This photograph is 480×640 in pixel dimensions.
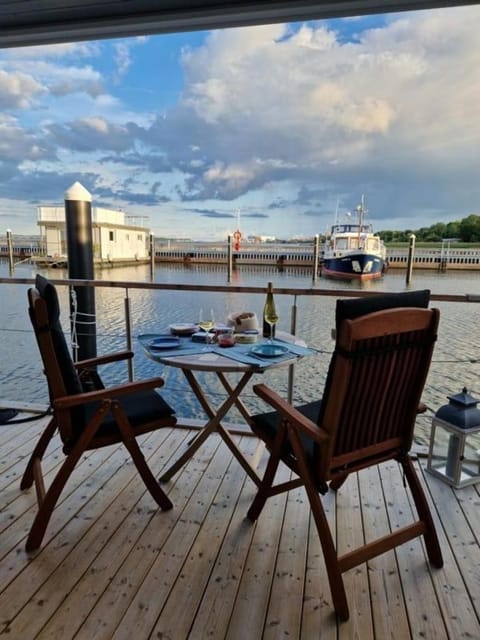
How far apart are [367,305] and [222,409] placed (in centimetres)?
99

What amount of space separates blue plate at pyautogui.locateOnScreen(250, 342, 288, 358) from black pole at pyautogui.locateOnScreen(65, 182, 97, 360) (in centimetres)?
205

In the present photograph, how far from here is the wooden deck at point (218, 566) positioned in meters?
1.19

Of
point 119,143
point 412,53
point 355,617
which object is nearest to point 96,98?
point 412,53

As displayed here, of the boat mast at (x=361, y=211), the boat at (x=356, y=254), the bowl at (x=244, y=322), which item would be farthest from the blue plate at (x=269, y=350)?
the boat mast at (x=361, y=211)

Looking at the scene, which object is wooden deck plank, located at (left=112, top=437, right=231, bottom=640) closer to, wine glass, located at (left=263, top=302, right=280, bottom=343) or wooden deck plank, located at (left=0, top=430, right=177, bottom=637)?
wooden deck plank, located at (left=0, top=430, right=177, bottom=637)

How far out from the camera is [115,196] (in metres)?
16.6

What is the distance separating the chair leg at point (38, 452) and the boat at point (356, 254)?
617 inches

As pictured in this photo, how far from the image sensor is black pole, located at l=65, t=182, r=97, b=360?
3.26m

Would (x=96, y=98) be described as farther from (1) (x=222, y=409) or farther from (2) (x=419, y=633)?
(2) (x=419, y=633)

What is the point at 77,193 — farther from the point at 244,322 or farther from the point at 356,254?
the point at 356,254

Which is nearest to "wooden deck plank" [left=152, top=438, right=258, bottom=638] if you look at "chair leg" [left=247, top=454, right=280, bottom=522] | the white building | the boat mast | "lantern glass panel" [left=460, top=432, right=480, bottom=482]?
"chair leg" [left=247, top=454, right=280, bottom=522]

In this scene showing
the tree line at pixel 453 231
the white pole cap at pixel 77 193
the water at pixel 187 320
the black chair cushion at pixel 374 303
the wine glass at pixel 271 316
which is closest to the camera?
the black chair cushion at pixel 374 303

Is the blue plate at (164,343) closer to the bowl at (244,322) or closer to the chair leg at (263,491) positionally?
the bowl at (244,322)

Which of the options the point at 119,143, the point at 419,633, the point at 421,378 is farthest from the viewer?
the point at 119,143
